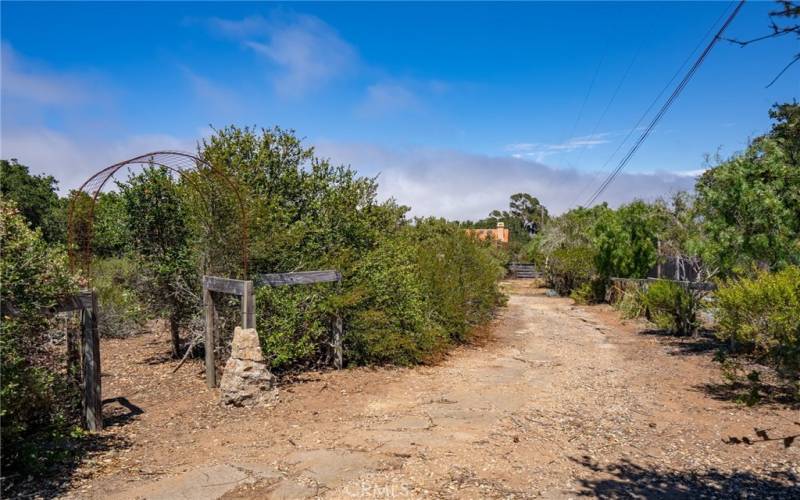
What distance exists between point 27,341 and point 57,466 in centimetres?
113

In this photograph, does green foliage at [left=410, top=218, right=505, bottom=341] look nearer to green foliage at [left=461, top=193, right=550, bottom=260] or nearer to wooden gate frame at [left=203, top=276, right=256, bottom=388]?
→ wooden gate frame at [left=203, top=276, right=256, bottom=388]

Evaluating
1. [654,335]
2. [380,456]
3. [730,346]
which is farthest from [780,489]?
[654,335]

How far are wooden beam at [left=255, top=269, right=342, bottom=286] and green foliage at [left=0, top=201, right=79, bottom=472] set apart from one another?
2.96 meters

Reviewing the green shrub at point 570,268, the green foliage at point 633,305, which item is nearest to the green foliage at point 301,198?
the green foliage at point 633,305

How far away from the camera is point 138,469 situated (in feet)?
15.7

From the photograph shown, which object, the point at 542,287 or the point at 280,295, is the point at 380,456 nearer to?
the point at 280,295

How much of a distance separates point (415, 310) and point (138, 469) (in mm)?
5520

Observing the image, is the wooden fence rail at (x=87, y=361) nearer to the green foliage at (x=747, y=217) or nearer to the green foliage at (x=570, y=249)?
the green foliage at (x=747, y=217)

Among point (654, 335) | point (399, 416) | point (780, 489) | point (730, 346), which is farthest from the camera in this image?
point (654, 335)

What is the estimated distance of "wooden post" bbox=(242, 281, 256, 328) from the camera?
7.05 m

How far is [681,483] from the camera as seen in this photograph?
186 inches

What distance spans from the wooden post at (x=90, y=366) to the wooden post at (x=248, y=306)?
1823mm

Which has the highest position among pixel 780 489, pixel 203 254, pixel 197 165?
pixel 197 165

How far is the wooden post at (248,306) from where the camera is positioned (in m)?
7.05
